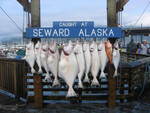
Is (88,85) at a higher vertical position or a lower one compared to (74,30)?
lower

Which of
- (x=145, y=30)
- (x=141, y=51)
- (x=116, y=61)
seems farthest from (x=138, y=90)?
(x=145, y=30)

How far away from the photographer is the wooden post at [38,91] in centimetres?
740

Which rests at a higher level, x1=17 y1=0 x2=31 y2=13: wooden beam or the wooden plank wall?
x1=17 y1=0 x2=31 y2=13: wooden beam

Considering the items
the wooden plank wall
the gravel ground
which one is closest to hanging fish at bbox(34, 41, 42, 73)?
Result: the gravel ground

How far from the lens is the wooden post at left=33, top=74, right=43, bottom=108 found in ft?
24.3

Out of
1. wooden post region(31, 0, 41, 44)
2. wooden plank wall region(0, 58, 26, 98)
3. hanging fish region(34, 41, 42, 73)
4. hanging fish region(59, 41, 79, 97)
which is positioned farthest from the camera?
wooden plank wall region(0, 58, 26, 98)

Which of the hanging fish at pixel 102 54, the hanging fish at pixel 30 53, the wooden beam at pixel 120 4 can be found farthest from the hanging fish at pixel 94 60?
the wooden beam at pixel 120 4

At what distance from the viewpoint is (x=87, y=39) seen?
702 cm

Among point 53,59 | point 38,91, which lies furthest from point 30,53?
point 38,91

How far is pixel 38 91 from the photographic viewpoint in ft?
24.6

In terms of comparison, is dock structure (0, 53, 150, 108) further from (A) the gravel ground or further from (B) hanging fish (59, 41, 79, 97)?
(B) hanging fish (59, 41, 79, 97)

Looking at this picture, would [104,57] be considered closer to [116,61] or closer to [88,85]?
[116,61]

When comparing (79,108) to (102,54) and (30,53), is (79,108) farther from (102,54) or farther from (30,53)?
(30,53)

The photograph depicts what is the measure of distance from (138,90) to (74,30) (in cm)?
332
